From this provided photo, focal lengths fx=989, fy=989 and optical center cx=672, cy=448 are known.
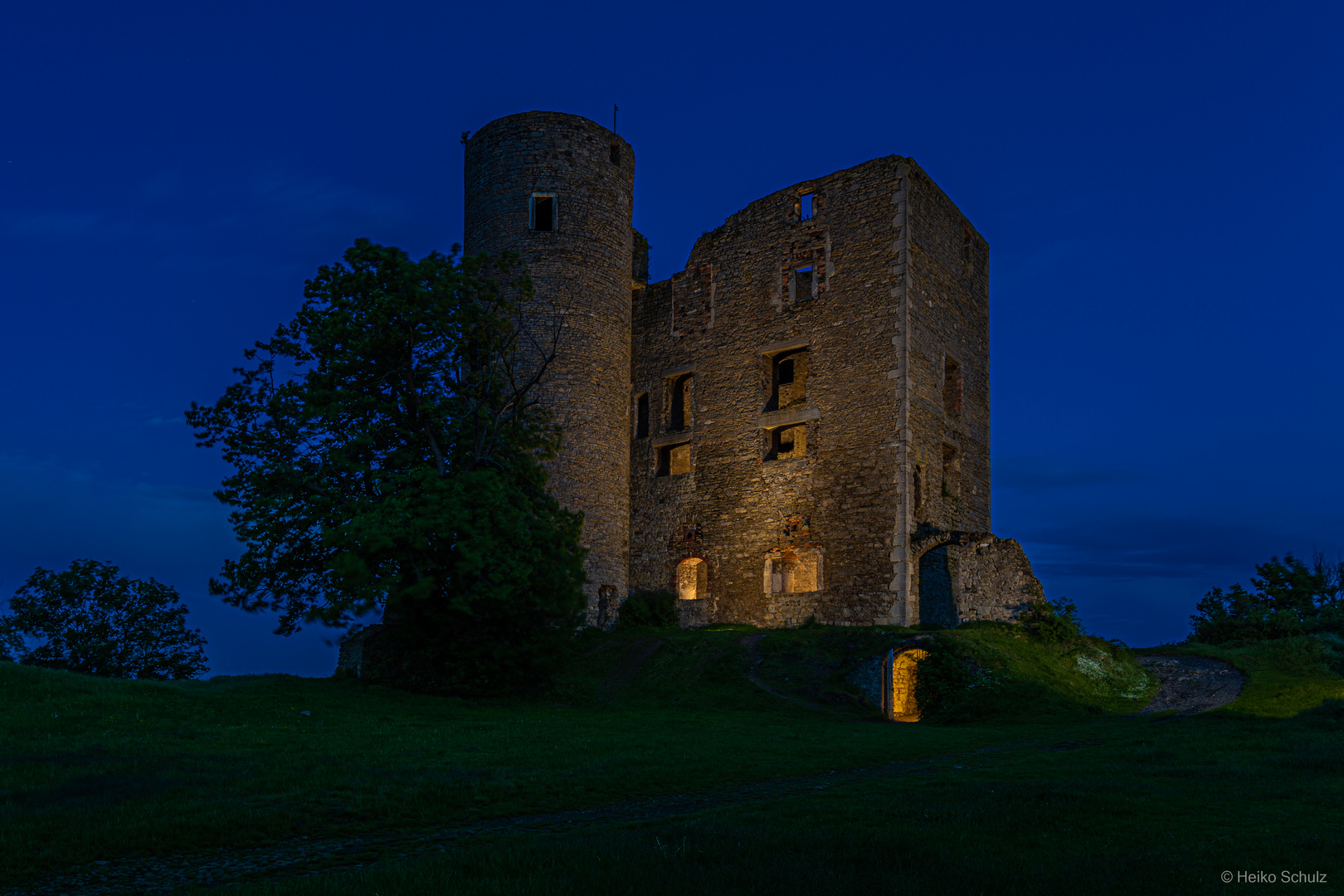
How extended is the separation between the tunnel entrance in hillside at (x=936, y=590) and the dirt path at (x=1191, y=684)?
4718 millimetres

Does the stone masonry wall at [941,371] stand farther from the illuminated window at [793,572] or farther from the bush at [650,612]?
the bush at [650,612]

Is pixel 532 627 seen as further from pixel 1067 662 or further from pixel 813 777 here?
pixel 1067 662

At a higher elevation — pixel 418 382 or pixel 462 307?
pixel 462 307

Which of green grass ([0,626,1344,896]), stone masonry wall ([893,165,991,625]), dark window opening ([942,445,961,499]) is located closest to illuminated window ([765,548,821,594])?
stone masonry wall ([893,165,991,625])

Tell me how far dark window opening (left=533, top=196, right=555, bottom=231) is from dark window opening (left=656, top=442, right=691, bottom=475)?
7623 millimetres

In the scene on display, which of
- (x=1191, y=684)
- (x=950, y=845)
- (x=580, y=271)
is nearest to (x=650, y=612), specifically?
(x=580, y=271)

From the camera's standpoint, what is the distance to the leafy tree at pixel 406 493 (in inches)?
744

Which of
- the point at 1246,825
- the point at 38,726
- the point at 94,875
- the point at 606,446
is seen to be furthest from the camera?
the point at 606,446

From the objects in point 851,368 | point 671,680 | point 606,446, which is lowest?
point 671,680

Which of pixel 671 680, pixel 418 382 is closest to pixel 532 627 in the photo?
pixel 671 680

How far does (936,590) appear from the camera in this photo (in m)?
25.1

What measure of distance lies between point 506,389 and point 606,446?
11.5 feet

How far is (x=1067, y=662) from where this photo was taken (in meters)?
21.9

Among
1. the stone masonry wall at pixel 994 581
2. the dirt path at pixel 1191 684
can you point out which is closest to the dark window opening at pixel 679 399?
the stone masonry wall at pixel 994 581
